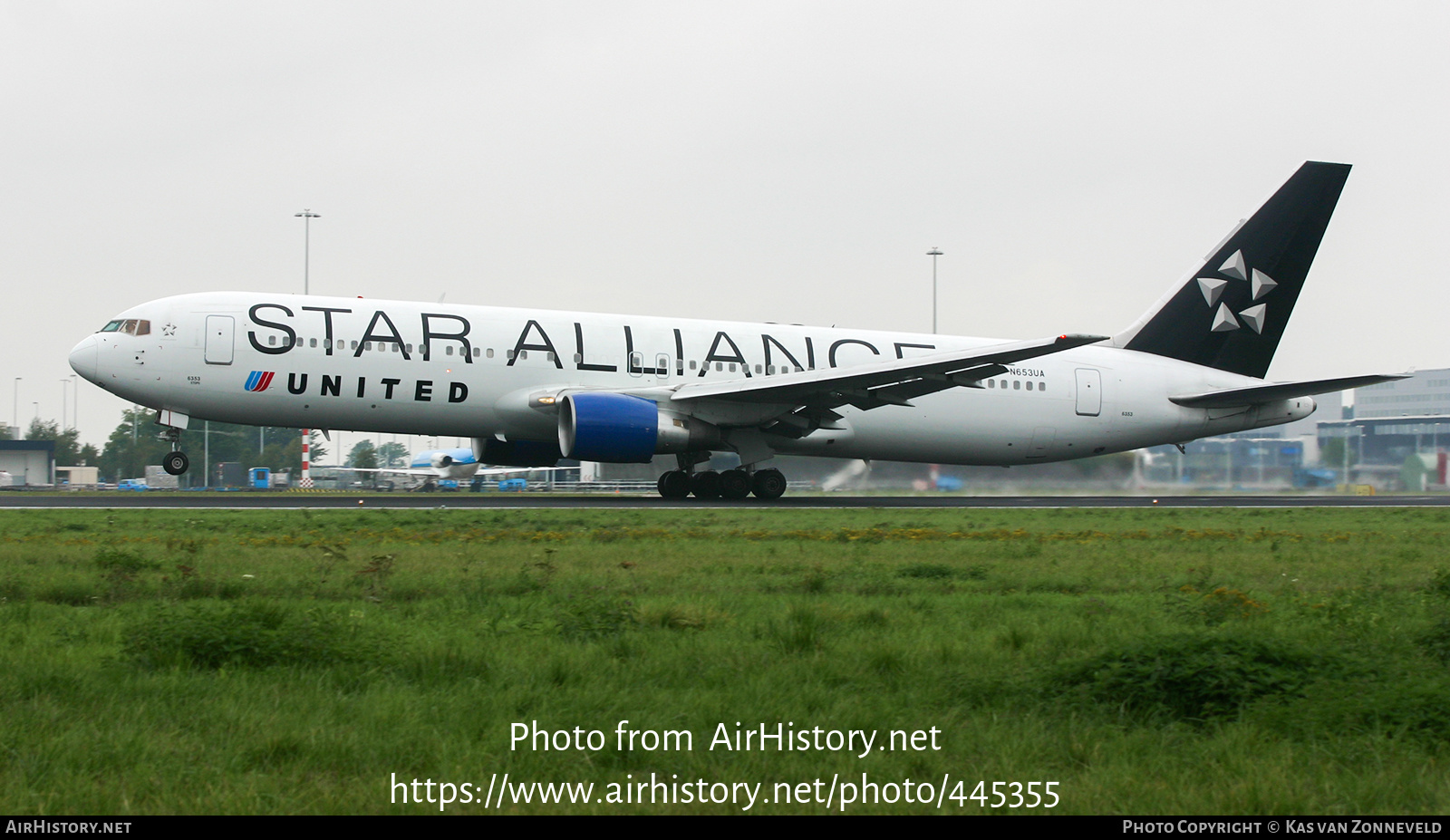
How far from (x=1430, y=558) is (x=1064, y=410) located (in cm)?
1533

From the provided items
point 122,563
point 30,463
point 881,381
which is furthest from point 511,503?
point 30,463

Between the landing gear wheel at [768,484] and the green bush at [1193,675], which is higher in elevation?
the landing gear wheel at [768,484]

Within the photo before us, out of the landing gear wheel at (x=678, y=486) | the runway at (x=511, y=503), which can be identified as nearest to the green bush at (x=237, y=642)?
the runway at (x=511, y=503)

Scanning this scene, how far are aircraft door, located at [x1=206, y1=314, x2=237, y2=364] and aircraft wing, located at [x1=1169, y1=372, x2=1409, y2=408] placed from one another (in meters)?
20.8

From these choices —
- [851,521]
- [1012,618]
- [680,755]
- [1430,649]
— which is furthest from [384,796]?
[851,521]

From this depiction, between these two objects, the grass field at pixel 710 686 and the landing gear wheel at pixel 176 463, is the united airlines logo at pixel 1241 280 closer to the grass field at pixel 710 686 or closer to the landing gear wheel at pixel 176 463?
the grass field at pixel 710 686

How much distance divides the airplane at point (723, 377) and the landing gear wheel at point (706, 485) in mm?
41

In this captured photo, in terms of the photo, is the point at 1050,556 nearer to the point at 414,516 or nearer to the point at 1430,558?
the point at 1430,558

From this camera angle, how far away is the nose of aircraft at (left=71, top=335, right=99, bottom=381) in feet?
69.7

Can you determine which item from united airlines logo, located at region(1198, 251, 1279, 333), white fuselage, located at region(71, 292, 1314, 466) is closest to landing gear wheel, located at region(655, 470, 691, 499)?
white fuselage, located at region(71, 292, 1314, 466)

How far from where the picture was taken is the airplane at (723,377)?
69.6 ft

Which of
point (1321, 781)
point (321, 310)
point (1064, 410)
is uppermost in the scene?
point (321, 310)

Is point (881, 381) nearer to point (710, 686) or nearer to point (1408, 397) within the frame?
point (710, 686)

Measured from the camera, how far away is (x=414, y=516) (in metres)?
16.5
